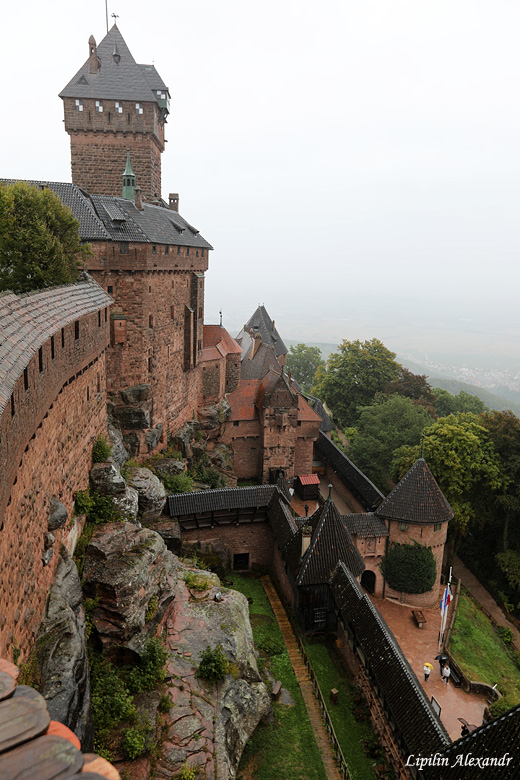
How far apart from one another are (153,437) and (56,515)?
14.6 m

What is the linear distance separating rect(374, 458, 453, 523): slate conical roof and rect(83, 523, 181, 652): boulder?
12.9 metres

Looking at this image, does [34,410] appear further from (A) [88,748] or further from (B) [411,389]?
(B) [411,389]

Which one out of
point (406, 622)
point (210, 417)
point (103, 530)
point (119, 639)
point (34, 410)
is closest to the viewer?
point (34, 410)

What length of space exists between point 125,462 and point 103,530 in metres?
6.22

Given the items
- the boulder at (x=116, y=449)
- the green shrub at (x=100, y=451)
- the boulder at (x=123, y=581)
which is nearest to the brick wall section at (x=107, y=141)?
the boulder at (x=116, y=449)

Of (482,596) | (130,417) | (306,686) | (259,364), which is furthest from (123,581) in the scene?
(259,364)

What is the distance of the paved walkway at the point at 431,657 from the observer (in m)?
19.2

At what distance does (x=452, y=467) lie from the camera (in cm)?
3047

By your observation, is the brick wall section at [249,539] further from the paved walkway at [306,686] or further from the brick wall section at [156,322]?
the brick wall section at [156,322]

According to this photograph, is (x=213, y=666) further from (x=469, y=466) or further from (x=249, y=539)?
(x=469, y=466)

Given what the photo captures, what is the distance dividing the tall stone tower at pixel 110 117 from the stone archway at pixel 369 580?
26256 mm

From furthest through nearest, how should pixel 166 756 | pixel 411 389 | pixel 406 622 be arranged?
pixel 411 389 → pixel 406 622 → pixel 166 756

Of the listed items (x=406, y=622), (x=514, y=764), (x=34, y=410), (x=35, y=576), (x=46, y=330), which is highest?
(x=46, y=330)

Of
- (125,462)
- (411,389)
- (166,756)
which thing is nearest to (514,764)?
(166,756)
